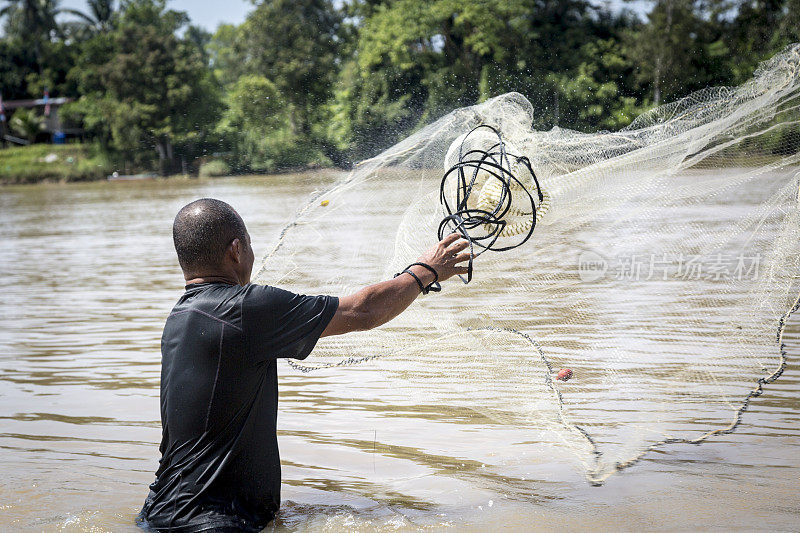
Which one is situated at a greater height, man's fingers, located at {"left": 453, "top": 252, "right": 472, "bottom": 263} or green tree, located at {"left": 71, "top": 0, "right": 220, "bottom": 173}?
green tree, located at {"left": 71, "top": 0, "right": 220, "bottom": 173}

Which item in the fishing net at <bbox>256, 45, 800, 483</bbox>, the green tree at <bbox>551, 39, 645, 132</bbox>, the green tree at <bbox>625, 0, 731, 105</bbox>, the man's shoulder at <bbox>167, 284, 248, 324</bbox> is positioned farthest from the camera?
the green tree at <bbox>625, 0, 731, 105</bbox>

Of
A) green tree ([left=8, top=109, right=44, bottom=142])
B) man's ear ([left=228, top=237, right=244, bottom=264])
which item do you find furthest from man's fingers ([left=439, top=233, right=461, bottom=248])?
green tree ([left=8, top=109, right=44, bottom=142])

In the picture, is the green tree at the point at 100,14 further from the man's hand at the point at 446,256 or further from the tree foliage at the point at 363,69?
the man's hand at the point at 446,256

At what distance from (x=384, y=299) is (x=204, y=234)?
1.98 feet

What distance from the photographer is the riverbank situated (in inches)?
1652

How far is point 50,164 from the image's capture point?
142 feet

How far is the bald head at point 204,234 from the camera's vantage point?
98.6 inches

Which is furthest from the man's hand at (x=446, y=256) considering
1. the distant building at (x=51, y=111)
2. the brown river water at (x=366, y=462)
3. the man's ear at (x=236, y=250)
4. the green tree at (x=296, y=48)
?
the distant building at (x=51, y=111)

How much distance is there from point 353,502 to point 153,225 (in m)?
14.6

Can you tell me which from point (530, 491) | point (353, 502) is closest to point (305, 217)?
point (353, 502)

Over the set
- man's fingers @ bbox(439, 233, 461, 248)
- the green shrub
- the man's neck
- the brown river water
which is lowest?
the brown river water

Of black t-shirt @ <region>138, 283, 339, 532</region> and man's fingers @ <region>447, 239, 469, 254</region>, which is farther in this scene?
man's fingers @ <region>447, 239, 469, 254</region>

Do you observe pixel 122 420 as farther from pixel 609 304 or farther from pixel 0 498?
pixel 609 304

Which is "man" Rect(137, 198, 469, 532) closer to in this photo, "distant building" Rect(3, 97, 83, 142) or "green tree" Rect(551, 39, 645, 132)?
"green tree" Rect(551, 39, 645, 132)
